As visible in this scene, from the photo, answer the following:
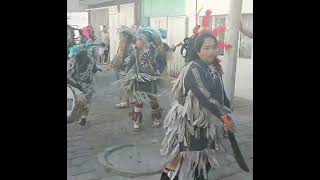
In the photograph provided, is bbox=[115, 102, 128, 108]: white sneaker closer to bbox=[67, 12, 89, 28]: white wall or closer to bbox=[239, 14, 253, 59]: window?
bbox=[67, 12, 89, 28]: white wall

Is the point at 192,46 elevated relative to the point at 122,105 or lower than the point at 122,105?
elevated

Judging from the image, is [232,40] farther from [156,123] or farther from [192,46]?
[156,123]

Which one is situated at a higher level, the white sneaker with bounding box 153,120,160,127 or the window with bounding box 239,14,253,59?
the window with bounding box 239,14,253,59

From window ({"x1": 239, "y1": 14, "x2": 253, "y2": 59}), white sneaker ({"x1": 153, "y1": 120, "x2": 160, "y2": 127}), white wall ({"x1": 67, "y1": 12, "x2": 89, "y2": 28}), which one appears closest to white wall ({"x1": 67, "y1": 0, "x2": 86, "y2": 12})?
white wall ({"x1": 67, "y1": 12, "x2": 89, "y2": 28})

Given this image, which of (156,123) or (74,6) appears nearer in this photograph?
(74,6)

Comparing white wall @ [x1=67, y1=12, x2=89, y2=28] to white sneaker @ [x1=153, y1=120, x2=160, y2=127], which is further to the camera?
white sneaker @ [x1=153, y1=120, x2=160, y2=127]

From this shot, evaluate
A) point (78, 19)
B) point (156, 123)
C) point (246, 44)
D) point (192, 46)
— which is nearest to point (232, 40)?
point (246, 44)

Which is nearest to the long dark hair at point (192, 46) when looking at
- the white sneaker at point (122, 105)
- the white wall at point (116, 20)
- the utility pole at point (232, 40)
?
the utility pole at point (232, 40)

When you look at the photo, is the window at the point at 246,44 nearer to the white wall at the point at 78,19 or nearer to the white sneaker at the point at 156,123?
the white sneaker at the point at 156,123

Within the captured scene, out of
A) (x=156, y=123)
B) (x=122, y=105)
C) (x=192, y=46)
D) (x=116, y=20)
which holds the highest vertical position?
(x=116, y=20)

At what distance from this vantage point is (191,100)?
2.24 m
